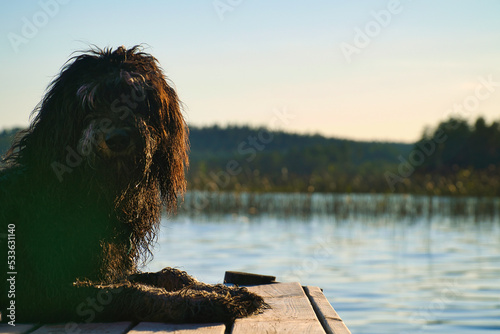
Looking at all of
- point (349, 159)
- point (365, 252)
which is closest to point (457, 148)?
point (349, 159)

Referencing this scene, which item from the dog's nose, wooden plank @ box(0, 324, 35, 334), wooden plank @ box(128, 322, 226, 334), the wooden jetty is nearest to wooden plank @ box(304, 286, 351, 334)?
the wooden jetty

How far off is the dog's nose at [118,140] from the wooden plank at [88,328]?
3.45 ft

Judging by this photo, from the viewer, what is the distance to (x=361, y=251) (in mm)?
16250

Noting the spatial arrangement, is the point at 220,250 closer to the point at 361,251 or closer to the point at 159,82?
the point at 361,251

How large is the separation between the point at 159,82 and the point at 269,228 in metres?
16.9

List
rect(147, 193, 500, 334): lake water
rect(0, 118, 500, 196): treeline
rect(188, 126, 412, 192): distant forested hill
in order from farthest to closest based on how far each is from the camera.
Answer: rect(188, 126, 412, 192): distant forested hill
rect(0, 118, 500, 196): treeline
rect(147, 193, 500, 334): lake water

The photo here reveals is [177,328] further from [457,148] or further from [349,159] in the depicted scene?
[349,159]

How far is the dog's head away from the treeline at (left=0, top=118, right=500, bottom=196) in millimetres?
19534

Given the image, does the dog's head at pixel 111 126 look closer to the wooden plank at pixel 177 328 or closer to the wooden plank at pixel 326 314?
the wooden plank at pixel 177 328

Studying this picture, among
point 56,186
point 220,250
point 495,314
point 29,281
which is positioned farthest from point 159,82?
point 220,250

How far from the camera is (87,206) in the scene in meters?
4.01

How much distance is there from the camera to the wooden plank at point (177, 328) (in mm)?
3553

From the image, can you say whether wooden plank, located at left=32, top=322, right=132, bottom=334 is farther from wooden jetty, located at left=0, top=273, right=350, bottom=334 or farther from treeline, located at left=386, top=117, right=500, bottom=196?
treeline, located at left=386, top=117, right=500, bottom=196

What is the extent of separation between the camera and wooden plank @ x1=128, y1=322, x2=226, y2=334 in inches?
140
